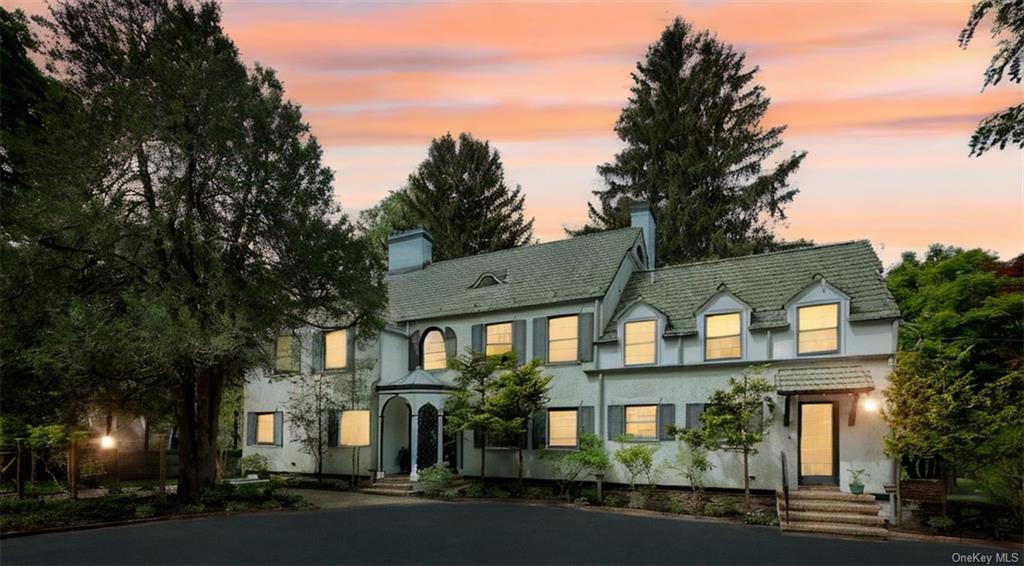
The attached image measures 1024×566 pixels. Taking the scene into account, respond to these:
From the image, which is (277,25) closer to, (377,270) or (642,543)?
(377,270)

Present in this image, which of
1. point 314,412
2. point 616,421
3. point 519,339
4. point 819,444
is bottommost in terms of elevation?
point 314,412

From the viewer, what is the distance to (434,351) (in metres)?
24.3

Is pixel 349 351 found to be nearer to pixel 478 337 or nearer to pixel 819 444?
pixel 478 337

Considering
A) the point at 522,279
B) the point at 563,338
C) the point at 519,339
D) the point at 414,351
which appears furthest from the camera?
the point at 414,351

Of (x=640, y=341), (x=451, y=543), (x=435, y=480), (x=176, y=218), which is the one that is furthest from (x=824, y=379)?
(x=176, y=218)

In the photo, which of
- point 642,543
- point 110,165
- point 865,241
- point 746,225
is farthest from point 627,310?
point 746,225

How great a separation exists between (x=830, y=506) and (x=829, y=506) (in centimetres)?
2

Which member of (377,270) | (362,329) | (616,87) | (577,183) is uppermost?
(616,87)

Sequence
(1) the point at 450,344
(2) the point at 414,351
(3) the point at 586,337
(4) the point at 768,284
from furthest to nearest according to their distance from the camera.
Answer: (2) the point at 414,351
(1) the point at 450,344
(3) the point at 586,337
(4) the point at 768,284

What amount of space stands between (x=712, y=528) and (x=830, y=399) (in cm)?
489

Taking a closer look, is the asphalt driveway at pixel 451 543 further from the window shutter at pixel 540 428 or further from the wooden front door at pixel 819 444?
the window shutter at pixel 540 428

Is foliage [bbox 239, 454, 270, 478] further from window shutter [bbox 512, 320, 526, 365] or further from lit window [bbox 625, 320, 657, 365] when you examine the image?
lit window [bbox 625, 320, 657, 365]

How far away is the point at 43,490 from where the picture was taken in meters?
20.5

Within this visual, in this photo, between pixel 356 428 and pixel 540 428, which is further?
pixel 356 428
